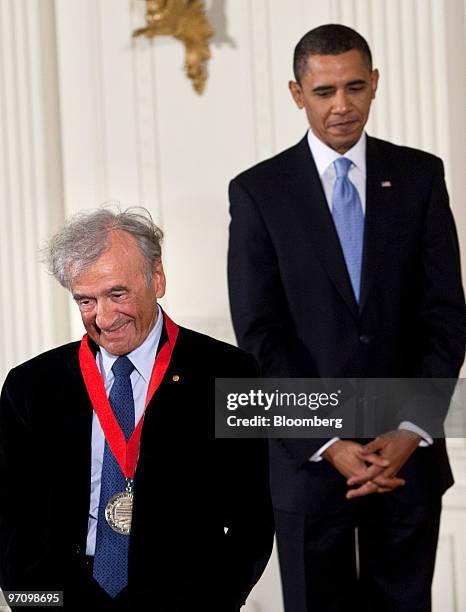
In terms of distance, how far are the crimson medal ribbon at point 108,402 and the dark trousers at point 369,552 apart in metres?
1.12

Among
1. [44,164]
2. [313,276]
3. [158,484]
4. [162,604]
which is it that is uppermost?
[44,164]

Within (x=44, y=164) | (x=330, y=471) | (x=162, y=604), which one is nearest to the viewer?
(x=162, y=604)

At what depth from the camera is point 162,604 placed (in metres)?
2.41

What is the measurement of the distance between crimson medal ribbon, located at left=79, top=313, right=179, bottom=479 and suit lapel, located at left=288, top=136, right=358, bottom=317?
0.97m

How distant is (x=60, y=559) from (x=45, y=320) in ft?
8.79

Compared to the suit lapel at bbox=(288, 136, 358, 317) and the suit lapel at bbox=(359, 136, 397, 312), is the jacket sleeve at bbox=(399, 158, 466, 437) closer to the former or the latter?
the suit lapel at bbox=(359, 136, 397, 312)

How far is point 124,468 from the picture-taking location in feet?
7.94

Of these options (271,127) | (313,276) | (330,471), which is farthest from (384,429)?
(271,127)

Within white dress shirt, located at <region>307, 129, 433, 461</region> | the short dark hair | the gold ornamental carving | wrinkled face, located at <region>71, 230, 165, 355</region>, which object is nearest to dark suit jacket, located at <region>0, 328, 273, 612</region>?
wrinkled face, located at <region>71, 230, 165, 355</region>

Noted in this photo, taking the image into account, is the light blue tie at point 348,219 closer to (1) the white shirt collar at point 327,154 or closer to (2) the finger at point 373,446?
(1) the white shirt collar at point 327,154

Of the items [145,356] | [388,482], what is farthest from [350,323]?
[145,356]

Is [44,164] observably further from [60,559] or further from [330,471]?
[60,559]

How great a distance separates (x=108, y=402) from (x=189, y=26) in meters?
2.68

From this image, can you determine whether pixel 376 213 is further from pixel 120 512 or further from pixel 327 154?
pixel 120 512
